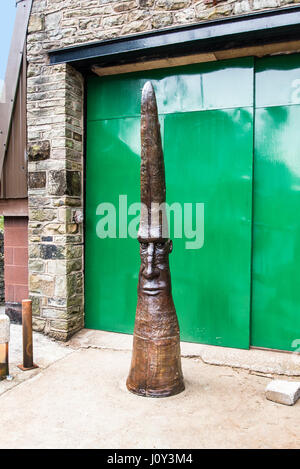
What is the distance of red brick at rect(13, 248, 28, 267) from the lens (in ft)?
15.3

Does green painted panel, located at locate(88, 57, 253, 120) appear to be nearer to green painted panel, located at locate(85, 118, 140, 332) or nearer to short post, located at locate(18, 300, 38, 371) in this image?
green painted panel, located at locate(85, 118, 140, 332)

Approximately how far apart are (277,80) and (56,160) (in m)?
2.45

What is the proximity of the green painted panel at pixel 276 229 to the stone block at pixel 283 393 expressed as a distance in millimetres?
860

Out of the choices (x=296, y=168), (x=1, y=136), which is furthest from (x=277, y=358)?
(x=1, y=136)

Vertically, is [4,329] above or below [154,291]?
below

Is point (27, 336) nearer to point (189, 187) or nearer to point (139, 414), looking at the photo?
point (139, 414)

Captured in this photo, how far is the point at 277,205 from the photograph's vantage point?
3768 millimetres

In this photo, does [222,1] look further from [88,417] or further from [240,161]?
[88,417]

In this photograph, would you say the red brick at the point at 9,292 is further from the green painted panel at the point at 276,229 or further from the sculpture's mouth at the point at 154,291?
the green painted panel at the point at 276,229

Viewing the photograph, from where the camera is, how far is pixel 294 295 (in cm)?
374

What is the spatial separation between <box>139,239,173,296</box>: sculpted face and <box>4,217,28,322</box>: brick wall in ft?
7.32

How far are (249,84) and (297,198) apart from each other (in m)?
1.23

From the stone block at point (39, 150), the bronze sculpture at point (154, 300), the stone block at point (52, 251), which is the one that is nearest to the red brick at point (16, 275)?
the stone block at point (52, 251)

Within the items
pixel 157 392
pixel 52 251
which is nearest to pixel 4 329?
pixel 52 251
